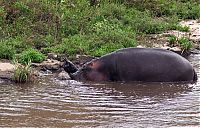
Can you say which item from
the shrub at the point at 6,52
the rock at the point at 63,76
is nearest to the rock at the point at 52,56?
the shrub at the point at 6,52

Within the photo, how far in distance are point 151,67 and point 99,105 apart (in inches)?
100

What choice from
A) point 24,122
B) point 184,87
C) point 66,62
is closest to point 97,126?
point 24,122

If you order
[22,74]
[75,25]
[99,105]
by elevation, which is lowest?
[99,105]

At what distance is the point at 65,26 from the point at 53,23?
1.23 feet

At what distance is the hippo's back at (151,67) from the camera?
9.30 meters

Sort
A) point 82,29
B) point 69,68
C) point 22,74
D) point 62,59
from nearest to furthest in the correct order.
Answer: point 22,74
point 69,68
point 62,59
point 82,29

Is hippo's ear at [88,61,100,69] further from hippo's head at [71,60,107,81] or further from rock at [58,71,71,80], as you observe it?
rock at [58,71,71,80]

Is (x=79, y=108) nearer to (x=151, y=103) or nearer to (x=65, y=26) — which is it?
(x=151, y=103)

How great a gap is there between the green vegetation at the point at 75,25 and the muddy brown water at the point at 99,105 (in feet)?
7.50

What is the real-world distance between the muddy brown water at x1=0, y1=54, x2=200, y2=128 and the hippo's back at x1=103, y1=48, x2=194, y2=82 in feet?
0.96

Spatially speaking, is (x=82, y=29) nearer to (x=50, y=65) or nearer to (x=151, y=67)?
(x=50, y=65)

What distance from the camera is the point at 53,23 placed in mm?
13500

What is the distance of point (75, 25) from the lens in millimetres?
13688

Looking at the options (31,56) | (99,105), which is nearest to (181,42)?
(31,56)
